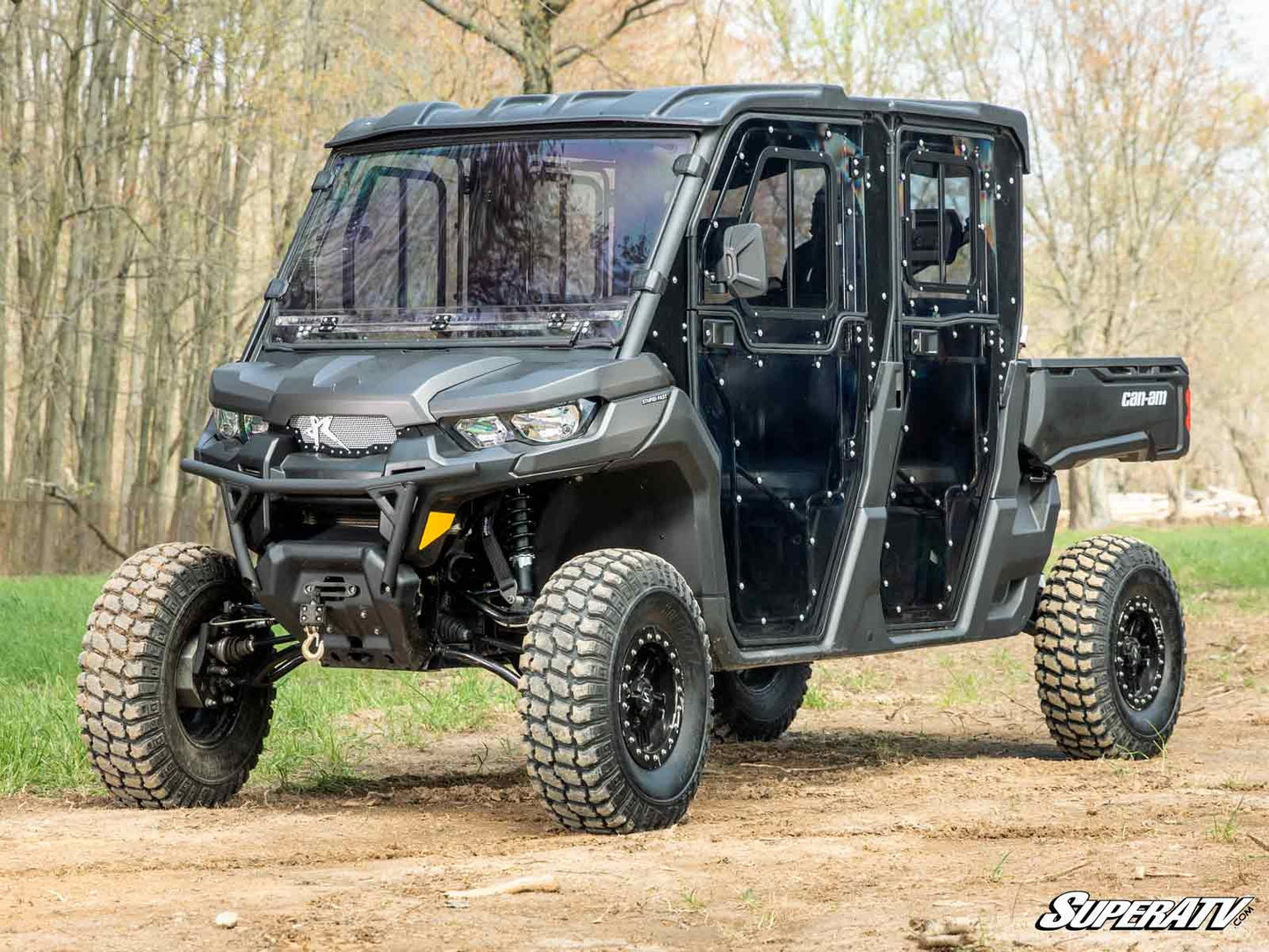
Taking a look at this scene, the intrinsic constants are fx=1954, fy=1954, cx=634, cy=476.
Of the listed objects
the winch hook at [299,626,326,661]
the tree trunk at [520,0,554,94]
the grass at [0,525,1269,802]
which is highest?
the tree trunk at [520,0,554,94]

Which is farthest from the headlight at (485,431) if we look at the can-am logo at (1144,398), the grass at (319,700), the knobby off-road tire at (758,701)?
the can-am logo at (1144,398)

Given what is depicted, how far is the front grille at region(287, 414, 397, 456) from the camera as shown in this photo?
6.65 meters

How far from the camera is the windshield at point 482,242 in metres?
7.15

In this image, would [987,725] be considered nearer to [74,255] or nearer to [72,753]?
[72,753]

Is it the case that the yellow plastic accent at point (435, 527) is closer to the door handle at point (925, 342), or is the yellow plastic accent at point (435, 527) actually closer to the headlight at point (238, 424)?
the headlight at point (238, 424)

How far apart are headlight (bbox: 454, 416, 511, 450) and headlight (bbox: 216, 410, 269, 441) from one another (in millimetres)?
863

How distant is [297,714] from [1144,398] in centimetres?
445

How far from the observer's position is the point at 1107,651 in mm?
8977

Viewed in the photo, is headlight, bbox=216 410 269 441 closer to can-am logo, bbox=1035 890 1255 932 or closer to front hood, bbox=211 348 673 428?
front hood, bbox=211 348 673 428

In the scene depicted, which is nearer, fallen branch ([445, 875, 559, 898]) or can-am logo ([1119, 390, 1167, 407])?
fallen branch ([445, 875, 559, 898])

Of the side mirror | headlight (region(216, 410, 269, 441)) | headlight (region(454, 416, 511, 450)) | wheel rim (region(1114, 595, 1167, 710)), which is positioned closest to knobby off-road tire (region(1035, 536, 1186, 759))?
wheel rim (region(1114, 595, 1167, 710))

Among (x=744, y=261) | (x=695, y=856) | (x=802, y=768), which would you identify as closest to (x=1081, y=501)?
(x=802, y=768)

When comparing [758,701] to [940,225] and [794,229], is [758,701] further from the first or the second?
[794,229]

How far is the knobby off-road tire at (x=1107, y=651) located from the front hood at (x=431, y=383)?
9.60ft
